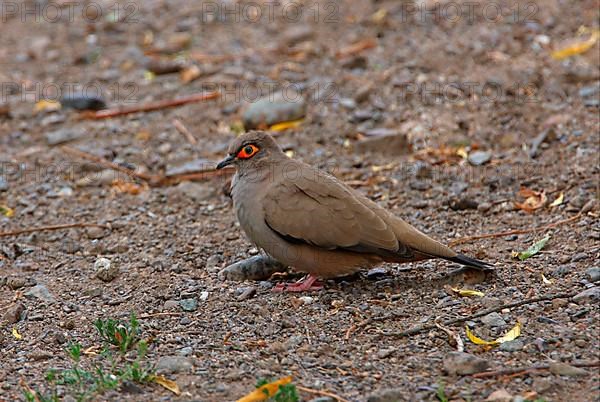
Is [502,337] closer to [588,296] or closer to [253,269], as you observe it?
[588,296]

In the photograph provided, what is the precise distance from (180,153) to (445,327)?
3967mm

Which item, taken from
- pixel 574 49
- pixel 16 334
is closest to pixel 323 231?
pixel 16 334

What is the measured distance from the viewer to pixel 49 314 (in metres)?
5.49

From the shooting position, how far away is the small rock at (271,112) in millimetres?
8320

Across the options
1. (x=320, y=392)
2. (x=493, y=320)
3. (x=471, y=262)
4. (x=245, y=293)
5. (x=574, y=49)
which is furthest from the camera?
(x=574, y=49)

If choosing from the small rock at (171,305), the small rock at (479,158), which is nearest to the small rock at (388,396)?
the small rock at (171,305)

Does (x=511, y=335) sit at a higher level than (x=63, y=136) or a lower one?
higher

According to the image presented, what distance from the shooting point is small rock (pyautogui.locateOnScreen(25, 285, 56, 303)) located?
570 cm

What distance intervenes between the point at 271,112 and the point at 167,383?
4.22 m

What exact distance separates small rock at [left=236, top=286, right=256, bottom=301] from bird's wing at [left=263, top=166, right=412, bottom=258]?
37 centimetres

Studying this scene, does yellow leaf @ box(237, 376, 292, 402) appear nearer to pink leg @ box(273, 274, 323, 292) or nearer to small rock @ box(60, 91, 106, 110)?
pink leg @ box(273, 274, 323, 292)

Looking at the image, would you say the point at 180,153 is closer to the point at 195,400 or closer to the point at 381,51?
the point at 381,51

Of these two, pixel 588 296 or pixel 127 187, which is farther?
pixel 127 187

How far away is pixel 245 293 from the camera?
555 centimetres
